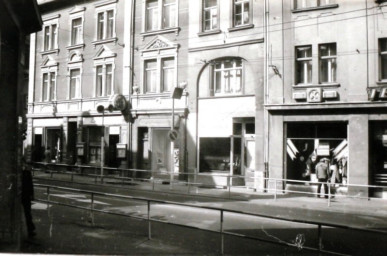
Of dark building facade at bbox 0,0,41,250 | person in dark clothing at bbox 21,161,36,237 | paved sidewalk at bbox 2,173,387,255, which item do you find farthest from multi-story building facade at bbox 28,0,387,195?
dark building facade at bbox 0,0,41,250

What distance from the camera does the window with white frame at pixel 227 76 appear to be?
49.7 feet

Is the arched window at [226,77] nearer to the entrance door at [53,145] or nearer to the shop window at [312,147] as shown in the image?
the shop window at [312,147]

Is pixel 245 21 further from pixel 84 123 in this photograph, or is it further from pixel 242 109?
pixel 84 123

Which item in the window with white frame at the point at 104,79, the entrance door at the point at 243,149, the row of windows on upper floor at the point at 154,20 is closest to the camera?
the row of windows on upper floor at the point at 154,20

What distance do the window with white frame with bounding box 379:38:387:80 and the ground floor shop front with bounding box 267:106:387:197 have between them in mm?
1156

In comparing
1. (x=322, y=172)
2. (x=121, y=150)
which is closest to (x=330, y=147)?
(x=322, y=172)

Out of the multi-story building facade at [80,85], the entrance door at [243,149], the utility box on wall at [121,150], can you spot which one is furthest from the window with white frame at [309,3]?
the utility box on wall at [121,150]

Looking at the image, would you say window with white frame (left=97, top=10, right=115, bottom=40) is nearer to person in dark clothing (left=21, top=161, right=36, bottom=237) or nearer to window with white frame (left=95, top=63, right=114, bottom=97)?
window with white frame (left=95, top=63, right=114, bottom=97)

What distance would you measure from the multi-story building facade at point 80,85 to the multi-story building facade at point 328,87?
7.50 meters

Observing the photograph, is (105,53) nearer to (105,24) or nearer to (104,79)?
(104,79)

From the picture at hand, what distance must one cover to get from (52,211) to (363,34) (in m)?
10.5

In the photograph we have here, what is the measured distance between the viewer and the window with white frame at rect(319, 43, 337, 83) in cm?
1300

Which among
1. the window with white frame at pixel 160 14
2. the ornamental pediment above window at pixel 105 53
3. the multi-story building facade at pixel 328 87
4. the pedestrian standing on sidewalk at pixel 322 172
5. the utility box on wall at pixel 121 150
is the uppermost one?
the window with white frame at pixel 160 14

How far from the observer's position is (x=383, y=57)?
12094 mm
